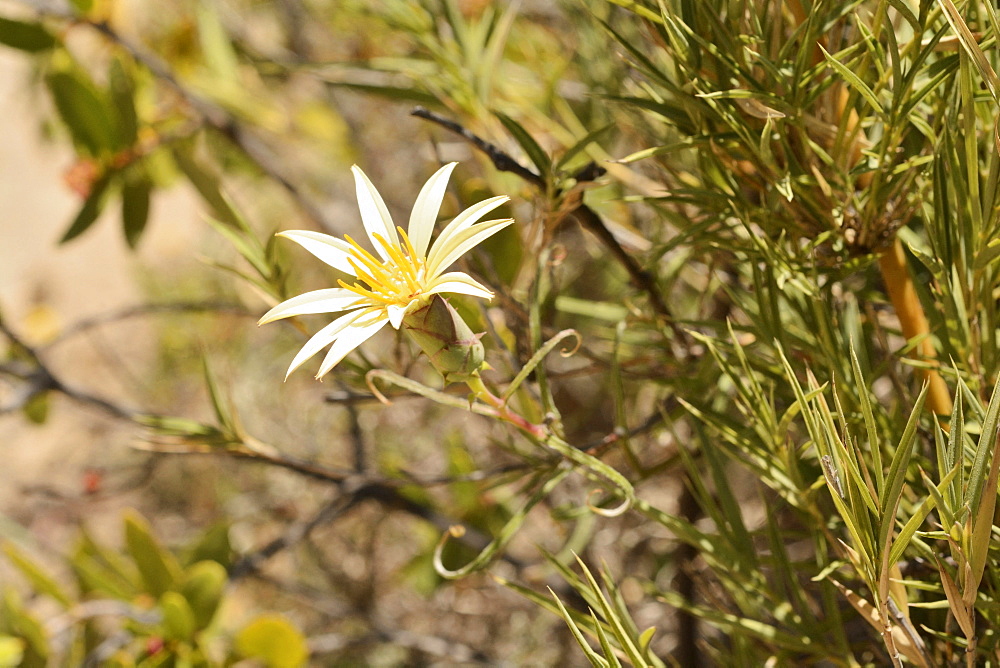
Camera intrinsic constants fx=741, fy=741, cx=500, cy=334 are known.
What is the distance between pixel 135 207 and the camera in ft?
2.58

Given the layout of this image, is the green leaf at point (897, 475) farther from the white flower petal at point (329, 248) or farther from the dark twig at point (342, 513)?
the dark twig at point (342, 513)

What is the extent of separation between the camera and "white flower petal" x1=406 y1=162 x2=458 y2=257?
0.32 metres

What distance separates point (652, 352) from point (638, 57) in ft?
0.96

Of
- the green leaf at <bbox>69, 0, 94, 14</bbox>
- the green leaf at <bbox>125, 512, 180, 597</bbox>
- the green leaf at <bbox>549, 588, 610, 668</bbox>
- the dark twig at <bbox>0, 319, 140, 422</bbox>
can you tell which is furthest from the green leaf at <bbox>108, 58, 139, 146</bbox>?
the green leaf at <bbox>549, 588, 610, 668</bbox>

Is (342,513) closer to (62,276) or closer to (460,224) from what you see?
(460,224)

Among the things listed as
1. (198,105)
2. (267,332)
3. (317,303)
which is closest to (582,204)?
(317,303)

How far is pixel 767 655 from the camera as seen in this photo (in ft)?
1.45

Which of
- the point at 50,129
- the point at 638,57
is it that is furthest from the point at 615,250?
the point at 50,129

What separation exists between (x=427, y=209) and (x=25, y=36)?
62 centimetres

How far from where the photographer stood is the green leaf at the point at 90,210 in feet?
2.31

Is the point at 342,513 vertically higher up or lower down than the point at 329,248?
lower down

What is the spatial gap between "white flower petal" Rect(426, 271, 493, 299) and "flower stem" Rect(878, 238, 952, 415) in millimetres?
213

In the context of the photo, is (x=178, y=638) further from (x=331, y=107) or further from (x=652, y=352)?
(x=331, y=107)

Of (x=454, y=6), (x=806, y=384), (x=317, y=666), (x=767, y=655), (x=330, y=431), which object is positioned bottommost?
(x=317, y=666)
